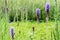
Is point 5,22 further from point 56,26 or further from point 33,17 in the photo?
point 33,17

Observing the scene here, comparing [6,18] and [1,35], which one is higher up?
[6,18]

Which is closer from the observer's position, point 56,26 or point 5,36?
point 56,26

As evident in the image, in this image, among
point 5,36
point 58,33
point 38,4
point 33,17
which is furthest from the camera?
point 38,4

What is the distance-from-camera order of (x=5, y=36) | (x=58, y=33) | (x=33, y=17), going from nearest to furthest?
(x=58, y=33) < (x=5, y=36) < (x=33, y=17)

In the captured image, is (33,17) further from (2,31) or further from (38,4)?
(2,31)

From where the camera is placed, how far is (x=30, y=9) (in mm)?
7582

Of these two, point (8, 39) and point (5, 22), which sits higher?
point (5, 22)

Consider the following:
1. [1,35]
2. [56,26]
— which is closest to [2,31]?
[1,35]

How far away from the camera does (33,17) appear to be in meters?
7.32

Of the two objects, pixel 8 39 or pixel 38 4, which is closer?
pixel 8 39

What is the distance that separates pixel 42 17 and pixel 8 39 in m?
5.47

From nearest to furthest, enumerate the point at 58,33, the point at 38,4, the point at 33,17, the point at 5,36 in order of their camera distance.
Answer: the point at 58,33 → the point at 5,36 → the point at 33,17 → the point at 38,4

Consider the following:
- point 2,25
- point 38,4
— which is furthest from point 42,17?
point 2,25

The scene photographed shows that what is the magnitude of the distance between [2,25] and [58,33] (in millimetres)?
564
